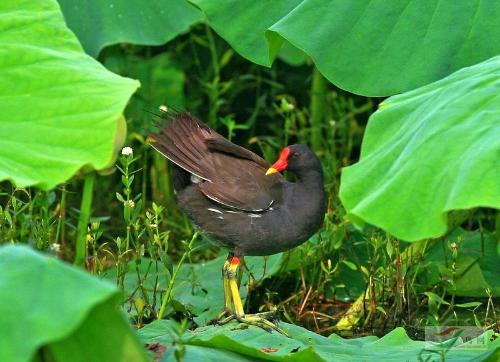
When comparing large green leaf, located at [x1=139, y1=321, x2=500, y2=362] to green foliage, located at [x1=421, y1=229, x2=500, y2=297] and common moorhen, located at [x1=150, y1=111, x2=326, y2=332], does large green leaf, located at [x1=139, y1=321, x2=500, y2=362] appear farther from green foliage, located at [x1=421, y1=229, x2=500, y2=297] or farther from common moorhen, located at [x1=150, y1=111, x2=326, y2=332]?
green foliage, located at [x1=421, y1=229, x2=500, y2=297]

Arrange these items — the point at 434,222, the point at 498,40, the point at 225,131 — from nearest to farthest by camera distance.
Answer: the point at 434,222, the point at 498,40, the point at 225,131

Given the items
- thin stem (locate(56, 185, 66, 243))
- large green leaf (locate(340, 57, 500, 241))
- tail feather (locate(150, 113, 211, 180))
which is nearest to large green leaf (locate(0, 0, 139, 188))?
large green leaf (locate(340, 57, 500, 241))

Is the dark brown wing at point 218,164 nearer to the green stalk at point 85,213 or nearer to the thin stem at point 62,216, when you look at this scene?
the thin stem at point 62,216

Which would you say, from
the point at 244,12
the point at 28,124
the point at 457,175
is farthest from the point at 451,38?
the point at 28,124

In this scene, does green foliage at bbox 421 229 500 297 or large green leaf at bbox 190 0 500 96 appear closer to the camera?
large green leaf at bbox 190 0 500 96

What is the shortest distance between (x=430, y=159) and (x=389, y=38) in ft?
3.11

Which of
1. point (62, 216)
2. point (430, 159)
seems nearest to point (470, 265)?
point (62, 216)

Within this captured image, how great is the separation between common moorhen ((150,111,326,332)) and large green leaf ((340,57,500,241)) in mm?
1001

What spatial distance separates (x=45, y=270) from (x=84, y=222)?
0.73m

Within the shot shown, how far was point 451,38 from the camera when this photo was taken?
2.77 m

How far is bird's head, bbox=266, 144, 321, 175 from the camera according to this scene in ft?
11.1

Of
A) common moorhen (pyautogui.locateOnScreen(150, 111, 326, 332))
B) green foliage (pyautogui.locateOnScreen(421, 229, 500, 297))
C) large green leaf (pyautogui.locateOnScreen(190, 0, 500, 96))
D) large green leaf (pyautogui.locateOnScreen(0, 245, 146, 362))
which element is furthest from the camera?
green foliage (pyautogui.locateOnScreen(421, 229, 500, 297))

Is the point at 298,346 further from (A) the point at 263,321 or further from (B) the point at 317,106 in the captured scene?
(B) the point at 317,106

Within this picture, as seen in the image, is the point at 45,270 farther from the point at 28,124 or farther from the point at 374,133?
the point at 374,133
